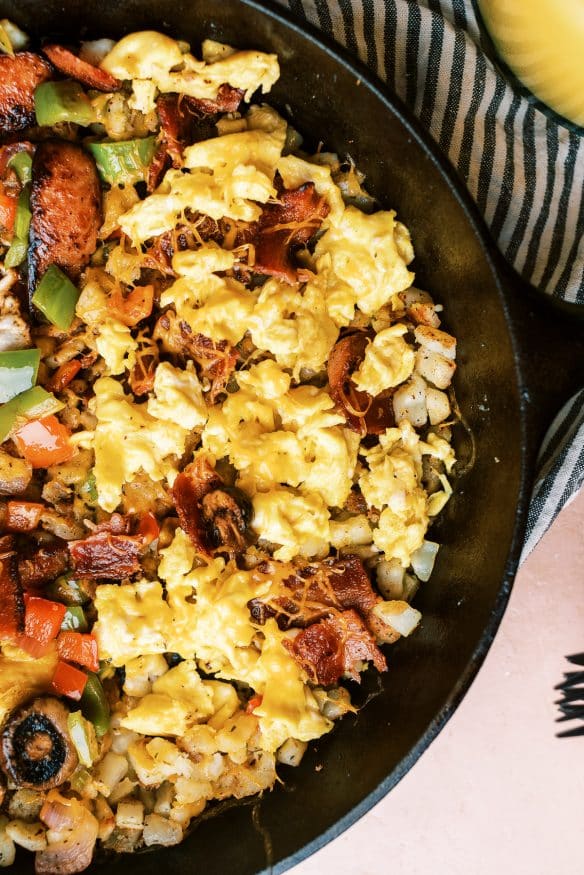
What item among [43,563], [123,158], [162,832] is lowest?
[162,832]

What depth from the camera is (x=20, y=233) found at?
2.32 metres

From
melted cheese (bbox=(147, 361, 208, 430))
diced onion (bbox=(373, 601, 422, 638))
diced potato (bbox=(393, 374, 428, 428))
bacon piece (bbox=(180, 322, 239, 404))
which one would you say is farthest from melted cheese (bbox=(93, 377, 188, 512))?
diced onion (bbox=(373, 601, 422, 638))

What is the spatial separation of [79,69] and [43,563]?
1354mm

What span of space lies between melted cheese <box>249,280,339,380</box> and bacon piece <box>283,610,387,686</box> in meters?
0.74

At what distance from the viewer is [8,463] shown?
2.36m

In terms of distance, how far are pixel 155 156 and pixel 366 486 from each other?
43.0 inches

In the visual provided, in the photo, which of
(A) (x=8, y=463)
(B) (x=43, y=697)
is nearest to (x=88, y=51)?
(A) (x=8, y=463)

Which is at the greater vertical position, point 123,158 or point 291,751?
point 123,158

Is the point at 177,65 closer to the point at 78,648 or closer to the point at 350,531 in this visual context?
the point at 350,531

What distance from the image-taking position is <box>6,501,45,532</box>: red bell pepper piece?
2385 millimetres

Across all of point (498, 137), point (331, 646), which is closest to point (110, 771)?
point (331, 646)

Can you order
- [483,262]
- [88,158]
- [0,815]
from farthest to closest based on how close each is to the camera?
[0,815] < [88,158] < [483,262]

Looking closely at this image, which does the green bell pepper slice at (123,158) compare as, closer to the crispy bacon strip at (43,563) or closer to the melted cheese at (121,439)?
the melted cheese at (121,439)

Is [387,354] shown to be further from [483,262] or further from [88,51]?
[88,51]
